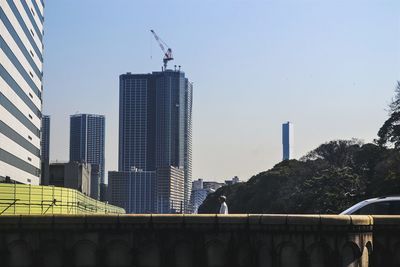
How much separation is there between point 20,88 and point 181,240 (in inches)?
3013

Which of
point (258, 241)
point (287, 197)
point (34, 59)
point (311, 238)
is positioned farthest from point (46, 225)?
point (34, 59)

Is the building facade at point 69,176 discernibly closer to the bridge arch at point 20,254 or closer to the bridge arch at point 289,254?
the bridge arch at point 20,254

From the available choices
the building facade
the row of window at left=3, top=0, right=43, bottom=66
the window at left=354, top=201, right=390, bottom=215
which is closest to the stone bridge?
the window at left=354, top=201, right=390, bottom=215

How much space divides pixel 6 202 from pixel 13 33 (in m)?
32.7

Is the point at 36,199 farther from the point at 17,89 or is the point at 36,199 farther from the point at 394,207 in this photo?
the point at 394,207

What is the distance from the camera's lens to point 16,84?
80312 millimetres

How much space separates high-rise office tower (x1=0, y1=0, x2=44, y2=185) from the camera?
7175 cm

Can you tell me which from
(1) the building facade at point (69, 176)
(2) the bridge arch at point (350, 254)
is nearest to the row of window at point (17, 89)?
(1) the building facade at point (69, 176)

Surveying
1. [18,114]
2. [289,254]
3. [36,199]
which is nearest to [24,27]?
[18,114]

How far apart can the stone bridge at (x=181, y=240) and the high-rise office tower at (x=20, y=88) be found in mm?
61065

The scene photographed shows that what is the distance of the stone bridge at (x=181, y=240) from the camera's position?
11.5 m

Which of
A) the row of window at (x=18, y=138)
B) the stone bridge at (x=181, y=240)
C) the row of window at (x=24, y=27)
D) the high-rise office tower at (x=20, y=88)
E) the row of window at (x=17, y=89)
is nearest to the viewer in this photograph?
the stone bridge at (x=181, y=240)

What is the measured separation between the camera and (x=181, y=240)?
11641mm

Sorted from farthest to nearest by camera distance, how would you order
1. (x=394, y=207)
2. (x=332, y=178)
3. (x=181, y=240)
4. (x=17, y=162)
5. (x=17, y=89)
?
1. (x=17, y=162)
2. (x=17, y=89)
3. (x=332, y=178)
4. (x=394, y=207)
5. (x=181, y=240)
